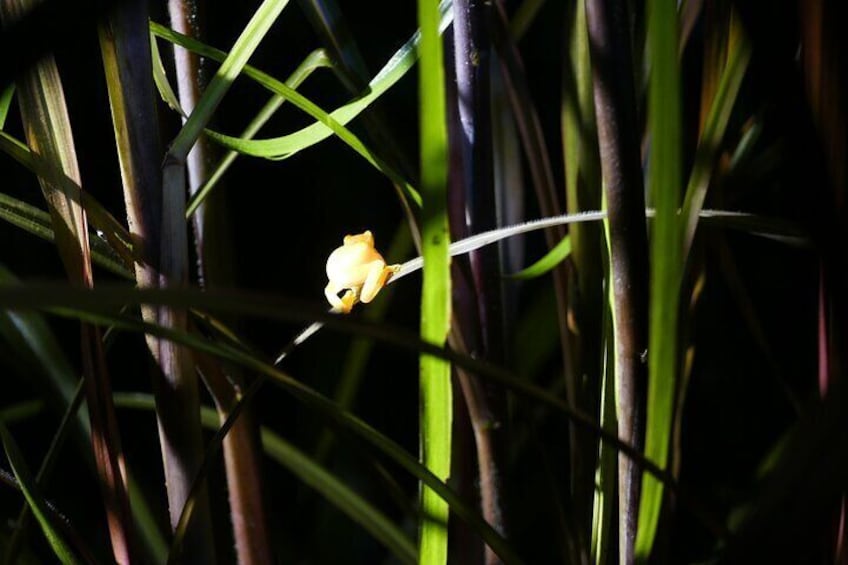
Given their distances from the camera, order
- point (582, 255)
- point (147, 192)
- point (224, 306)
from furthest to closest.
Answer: point (582, 255), point (147, 192), point (224, 306)

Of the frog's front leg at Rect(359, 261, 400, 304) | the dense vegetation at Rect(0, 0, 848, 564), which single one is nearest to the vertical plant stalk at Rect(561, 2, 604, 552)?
the dense vegetation at Rect(0, 0, 848, 564)

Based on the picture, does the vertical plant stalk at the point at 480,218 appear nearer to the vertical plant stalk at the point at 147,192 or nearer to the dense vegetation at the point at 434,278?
the dense vegetation at the point at 434,278

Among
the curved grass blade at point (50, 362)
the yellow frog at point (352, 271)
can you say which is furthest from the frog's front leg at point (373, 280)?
the curved grass blade at point (50, 362)

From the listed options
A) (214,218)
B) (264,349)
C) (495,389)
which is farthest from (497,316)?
(264,349)

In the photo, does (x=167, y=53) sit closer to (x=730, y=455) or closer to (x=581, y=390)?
(x=581, y=390)

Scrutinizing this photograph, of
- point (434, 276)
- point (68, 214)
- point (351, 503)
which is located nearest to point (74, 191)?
point (68, 214)

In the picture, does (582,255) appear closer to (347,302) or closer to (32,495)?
(347,302)
